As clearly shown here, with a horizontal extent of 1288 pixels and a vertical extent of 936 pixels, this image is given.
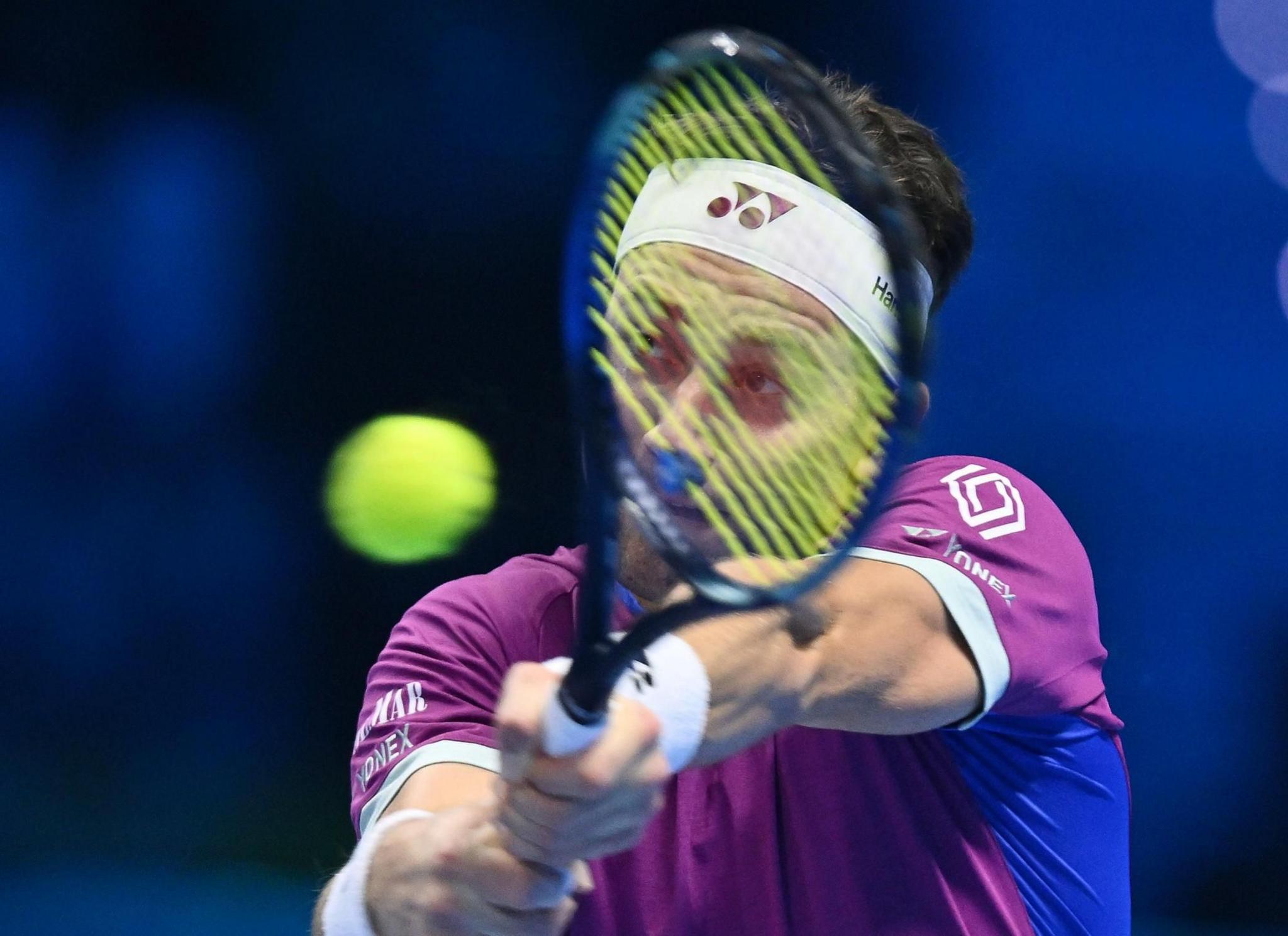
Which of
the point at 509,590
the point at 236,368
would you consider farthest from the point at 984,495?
the point at 236,368

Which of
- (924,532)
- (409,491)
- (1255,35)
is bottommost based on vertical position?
(409,491)

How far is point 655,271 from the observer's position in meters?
1.11

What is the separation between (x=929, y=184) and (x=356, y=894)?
0.87 metres

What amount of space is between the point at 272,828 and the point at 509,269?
1.25 m

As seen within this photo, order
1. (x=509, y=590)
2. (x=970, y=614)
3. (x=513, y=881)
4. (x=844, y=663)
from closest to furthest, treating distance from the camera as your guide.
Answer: (x=513, y=881) < (x=844, y=663) < (x=970, y=614) < (x=509, y=590)

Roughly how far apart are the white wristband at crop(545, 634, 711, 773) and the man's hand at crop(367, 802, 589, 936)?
0.10m

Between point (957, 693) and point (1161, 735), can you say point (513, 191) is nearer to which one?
point (1161, 735)

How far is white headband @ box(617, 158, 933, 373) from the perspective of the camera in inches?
41.1

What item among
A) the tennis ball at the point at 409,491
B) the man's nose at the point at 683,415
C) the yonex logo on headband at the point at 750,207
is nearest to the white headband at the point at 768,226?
the yonex logo on headband at the point at 750,207

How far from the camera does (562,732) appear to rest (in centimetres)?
71

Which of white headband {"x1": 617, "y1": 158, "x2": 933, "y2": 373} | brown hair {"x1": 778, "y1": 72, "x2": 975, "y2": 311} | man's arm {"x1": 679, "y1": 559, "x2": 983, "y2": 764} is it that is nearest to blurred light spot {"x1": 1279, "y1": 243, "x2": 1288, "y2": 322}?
brown hair {"x1": 778, "y1": 72, "x2": 975, "y2": 311}

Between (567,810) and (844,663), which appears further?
(844,663)

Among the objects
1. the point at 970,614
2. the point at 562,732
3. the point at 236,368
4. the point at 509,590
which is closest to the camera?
the point at 562,732

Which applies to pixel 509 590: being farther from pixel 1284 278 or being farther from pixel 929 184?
pixel 1284 278
